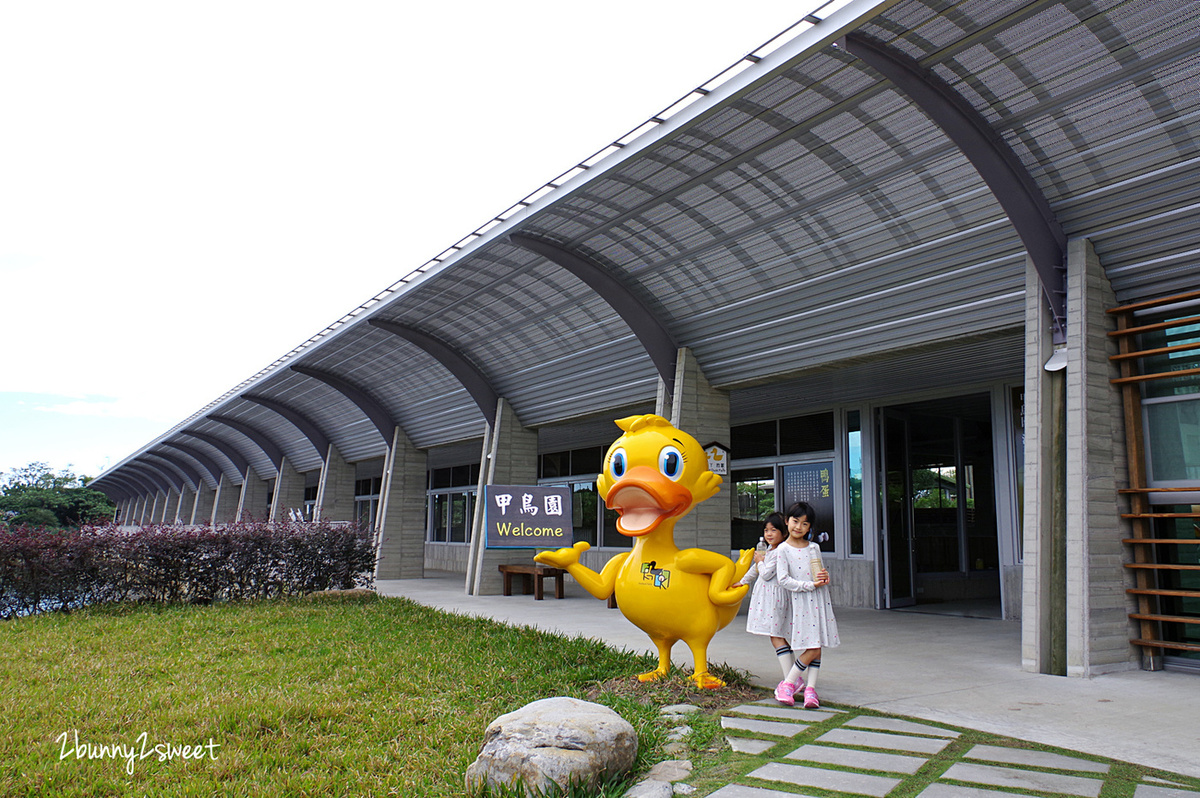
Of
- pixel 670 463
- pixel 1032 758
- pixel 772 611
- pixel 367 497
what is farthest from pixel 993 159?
pixel 367 497

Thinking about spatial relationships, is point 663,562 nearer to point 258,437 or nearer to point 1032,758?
point 1032,758

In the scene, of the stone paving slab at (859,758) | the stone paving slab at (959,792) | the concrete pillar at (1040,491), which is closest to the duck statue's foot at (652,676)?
the stone paving slab at (859,758)

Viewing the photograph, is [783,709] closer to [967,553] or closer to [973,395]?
[973,395]

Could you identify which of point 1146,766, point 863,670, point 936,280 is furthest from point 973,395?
point 1146,766

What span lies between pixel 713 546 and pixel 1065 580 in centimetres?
518

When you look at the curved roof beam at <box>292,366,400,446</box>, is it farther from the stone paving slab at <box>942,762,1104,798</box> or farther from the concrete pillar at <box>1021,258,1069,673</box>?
the stone paving slab at <box>942,762,1104,798</box>

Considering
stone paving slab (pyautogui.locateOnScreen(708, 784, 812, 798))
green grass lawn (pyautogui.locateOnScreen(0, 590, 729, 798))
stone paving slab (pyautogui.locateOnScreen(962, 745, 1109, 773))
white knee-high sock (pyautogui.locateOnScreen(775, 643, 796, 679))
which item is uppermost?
white knee-high sock (pyautogui.locateOnScreen(775, 643, 796, 679))

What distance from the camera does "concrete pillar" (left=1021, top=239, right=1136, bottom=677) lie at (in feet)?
24.0

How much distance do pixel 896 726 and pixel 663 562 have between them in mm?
2115

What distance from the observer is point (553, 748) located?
14.0ft

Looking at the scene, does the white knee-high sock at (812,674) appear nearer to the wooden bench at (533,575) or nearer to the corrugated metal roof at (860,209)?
the corrugated metal roof at (860,209)

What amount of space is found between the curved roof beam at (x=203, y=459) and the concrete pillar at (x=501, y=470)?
2126 centimetres

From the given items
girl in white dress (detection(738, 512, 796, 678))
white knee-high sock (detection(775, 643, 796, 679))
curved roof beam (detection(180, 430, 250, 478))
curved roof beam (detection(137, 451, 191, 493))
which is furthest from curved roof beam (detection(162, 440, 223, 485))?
white knee-high sock (detection(775, 643, 796, 679))

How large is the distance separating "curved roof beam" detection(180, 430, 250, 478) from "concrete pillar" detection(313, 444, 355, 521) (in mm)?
8507
